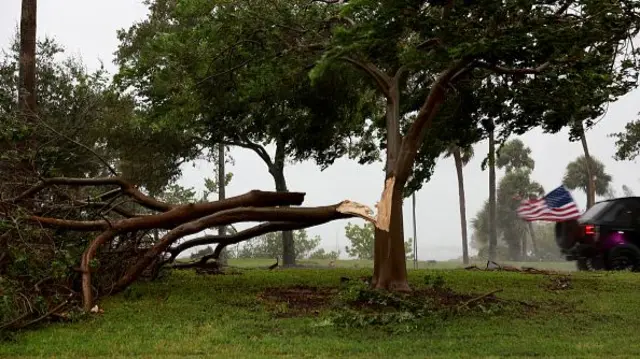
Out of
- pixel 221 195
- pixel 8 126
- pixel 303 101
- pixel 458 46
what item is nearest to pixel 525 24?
pixel 458 46

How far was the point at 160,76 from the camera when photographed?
1313 centimetres

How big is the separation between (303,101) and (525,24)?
7.37 metres

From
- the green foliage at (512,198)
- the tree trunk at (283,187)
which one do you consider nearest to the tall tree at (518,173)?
the green foliage at (512,198)

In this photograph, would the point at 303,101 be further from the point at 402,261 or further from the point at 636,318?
the point at 636,318

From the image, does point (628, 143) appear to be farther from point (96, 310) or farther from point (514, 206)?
point (514, 206)

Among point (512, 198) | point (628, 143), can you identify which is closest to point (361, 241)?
point (512, 198)

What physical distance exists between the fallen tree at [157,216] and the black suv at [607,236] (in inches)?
329

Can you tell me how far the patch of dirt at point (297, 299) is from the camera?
34.3ft

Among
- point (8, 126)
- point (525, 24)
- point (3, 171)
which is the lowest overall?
point (3, 171)

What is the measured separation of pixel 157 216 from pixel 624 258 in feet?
42.5

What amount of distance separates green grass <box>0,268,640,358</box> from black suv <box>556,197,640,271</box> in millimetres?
4408

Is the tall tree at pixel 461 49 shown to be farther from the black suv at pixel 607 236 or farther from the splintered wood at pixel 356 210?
the black suv at pixel 607 236

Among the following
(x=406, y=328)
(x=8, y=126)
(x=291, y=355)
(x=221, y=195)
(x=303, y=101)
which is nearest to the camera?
(x=291, y=355)

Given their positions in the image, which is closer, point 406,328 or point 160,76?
point 406,328
